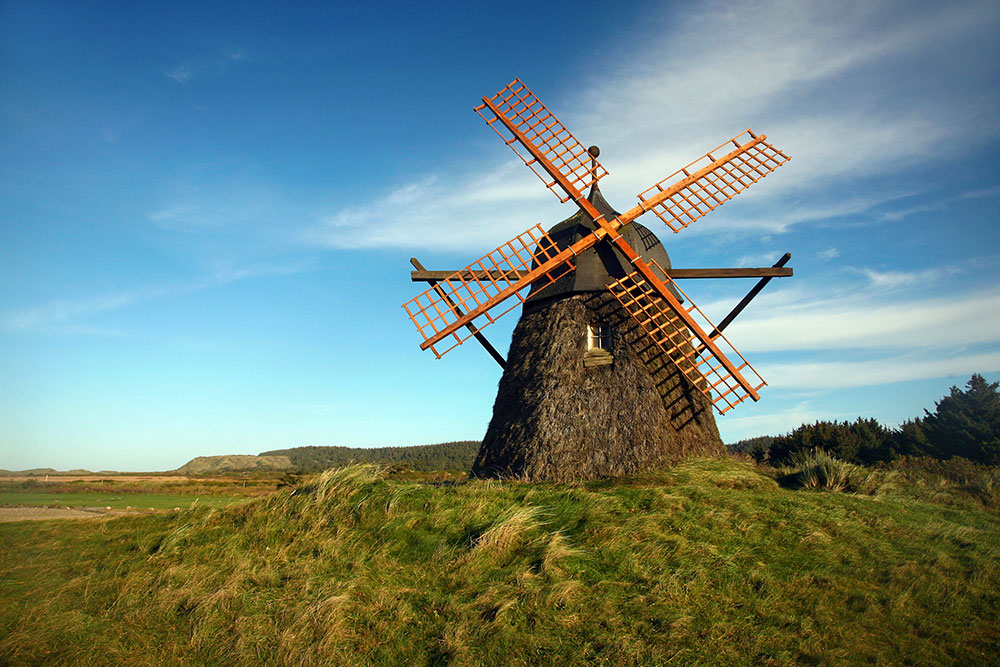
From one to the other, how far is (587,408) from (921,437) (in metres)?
26.6

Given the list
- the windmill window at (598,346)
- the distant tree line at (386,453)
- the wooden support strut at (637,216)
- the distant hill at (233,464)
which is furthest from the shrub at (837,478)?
the distant hill at (233,464)

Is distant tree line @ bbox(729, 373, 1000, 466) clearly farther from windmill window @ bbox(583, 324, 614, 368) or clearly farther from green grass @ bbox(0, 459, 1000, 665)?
green grass @ bbox(0, 459, 1000, 665)

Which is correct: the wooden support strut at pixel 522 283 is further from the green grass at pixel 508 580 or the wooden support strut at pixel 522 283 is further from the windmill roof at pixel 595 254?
the green grass at pixel 508 580

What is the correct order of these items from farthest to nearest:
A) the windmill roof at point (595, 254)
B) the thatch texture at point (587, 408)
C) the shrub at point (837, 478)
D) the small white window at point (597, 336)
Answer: the windmill roof at point (595, 254) → the small white window at point (597, 336) → the shrub at point (837, 478) → the thatch texture at point (587, 408)

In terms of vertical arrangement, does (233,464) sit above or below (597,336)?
below

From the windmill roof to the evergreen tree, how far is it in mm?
28811

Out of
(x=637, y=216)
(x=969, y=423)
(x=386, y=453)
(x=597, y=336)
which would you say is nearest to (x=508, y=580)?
(x=597, y=336)

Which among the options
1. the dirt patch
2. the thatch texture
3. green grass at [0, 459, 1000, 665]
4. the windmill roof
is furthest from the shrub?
the dirt patch

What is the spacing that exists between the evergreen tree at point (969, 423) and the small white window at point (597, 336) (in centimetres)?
2988

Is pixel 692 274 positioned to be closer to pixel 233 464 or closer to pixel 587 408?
pixel 587 408

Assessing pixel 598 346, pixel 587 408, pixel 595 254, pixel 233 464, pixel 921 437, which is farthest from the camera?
pixel 233 464

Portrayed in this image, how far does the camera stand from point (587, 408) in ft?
44.9

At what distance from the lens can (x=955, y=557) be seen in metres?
9.15

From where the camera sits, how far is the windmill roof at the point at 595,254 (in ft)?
49.7
